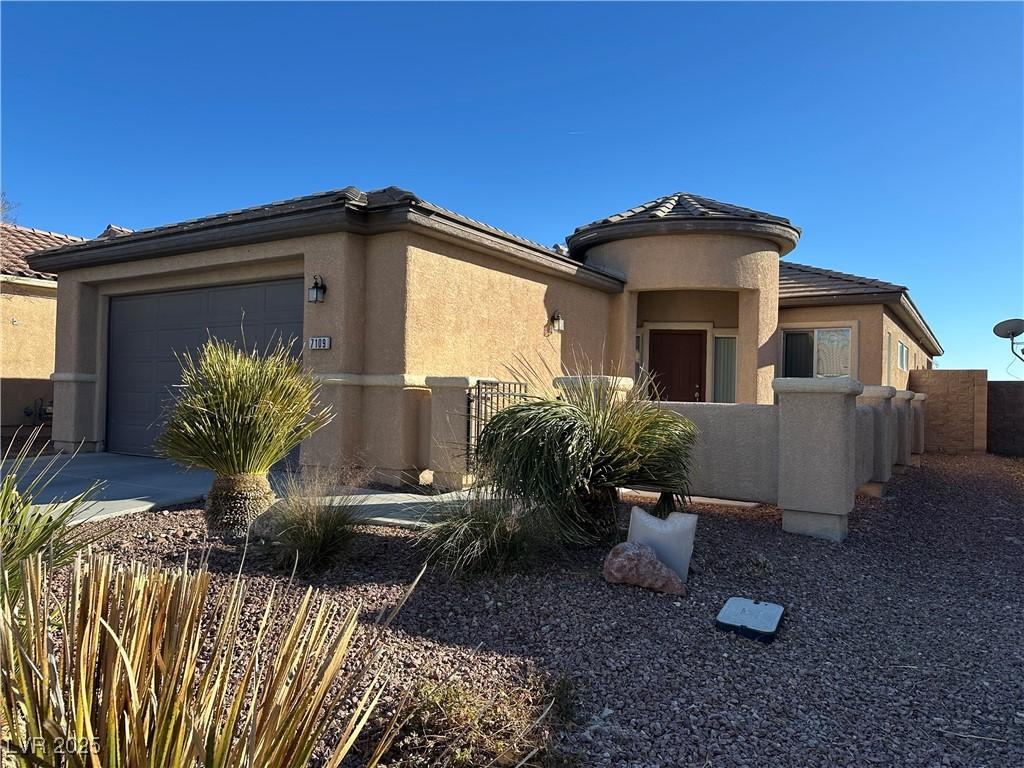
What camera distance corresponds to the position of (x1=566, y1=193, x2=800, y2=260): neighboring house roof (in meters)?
12.8

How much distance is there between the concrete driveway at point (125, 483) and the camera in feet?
23.9

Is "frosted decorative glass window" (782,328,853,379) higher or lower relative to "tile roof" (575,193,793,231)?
lower

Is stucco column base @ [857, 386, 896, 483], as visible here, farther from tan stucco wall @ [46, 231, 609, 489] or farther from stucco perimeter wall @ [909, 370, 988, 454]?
stucco perimeter wall @ [909, 370, 988, 454]

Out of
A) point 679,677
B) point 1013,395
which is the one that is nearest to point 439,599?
point 679,677

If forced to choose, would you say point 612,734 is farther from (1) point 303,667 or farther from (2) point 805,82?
(2) point 805,82

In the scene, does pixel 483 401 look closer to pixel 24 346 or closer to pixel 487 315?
pixel 487 315

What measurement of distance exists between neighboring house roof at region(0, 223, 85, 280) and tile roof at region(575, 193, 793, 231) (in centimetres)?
1205

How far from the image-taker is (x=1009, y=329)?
18125mm

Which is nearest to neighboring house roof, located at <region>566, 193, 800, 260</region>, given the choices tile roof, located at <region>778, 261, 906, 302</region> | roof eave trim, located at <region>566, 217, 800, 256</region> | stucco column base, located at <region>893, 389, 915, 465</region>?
roof eave trim, located at <region>566, 217, 800, 256</region>

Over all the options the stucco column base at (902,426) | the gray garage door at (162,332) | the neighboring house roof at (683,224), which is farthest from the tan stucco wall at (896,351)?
the gray garage door at (162,332)

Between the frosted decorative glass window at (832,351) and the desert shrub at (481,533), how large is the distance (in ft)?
37.0

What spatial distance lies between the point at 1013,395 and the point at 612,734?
18.5 metres

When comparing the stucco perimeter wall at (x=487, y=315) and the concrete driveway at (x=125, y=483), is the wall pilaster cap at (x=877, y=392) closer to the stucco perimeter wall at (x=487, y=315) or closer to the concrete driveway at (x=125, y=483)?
the stucco perimeter wall at (x=487, y=315)

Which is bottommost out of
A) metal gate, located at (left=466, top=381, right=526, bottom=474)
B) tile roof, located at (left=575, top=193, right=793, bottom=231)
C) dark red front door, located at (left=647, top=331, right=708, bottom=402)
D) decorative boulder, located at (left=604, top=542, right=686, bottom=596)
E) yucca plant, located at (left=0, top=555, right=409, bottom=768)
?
decorative boulder, located at (left=604, top=542, right=686, bottom=596)
